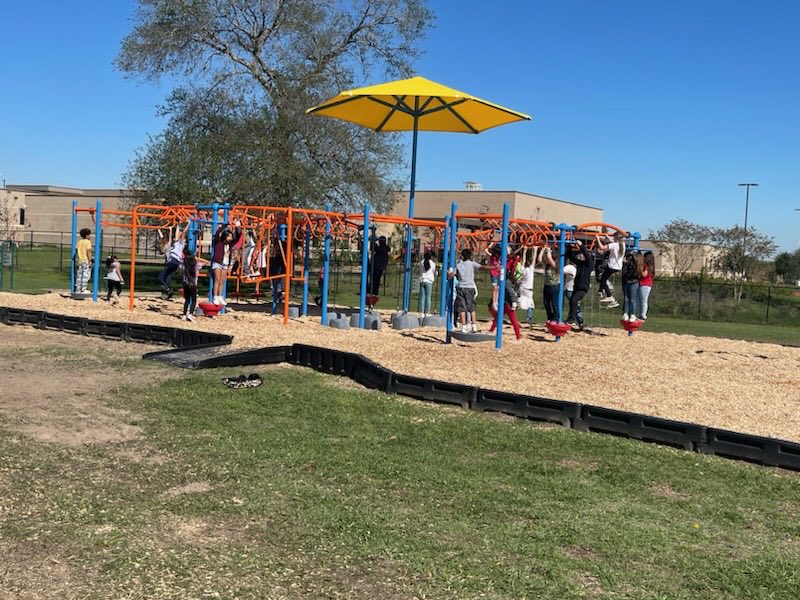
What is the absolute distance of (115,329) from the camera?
12.4 metres

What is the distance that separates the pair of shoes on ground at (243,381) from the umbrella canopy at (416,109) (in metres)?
7.69

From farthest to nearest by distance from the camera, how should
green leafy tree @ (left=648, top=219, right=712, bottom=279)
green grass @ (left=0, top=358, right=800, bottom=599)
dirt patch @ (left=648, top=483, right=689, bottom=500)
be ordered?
green leafy tree @ (left=648, top=219, right=712, bottom=279), dirt patch @ (left=648, top=483, right=689, bottom=500), green grass @ (left=0, top=358, right=800, bottom=599)

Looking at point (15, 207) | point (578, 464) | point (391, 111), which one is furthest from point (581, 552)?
point (15, 207)

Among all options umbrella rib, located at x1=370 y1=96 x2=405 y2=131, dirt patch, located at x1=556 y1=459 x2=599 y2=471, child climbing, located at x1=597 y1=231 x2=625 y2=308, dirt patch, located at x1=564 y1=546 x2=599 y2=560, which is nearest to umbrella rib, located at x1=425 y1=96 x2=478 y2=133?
umbrella rib, located at x1=370 y1=96 x2=405 y2=131

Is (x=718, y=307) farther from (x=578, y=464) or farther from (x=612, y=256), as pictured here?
(x=578, y=464)

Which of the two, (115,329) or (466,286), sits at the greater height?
(466,286)

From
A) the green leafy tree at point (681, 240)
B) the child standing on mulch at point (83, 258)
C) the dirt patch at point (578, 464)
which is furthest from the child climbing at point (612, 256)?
the green leafy tree at point (681, 240)

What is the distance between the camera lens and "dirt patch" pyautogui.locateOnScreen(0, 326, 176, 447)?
21.2 ft

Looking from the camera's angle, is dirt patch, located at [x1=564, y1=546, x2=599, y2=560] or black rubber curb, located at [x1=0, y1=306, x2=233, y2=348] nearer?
dirt patch, located at [x1=564, y1=546, x2=599, y2=560]

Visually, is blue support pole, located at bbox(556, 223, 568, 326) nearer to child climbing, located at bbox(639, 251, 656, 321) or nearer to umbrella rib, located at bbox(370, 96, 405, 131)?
child climbing, located at bbox(639, 251, 656, 321)

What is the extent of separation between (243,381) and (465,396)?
2416 mm

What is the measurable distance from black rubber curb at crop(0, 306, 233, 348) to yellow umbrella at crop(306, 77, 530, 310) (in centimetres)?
567

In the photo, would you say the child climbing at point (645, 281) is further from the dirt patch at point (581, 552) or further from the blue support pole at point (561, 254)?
the dirt patch at point (581, 552)

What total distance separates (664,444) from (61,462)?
4824 mm
